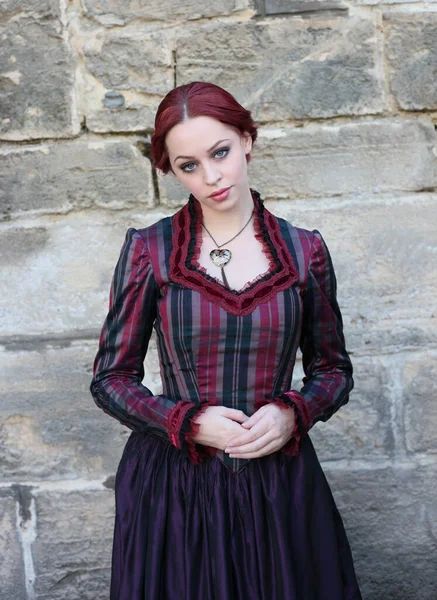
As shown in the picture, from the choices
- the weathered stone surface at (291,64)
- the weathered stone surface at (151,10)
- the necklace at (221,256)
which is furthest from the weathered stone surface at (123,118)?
the necklace at (221,256)

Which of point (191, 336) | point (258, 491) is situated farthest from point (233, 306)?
point (258, 491)

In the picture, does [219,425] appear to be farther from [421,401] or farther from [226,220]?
[421,401]

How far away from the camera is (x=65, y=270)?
259cm

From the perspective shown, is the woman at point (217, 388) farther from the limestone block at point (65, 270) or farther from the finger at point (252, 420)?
the limestone block at point (65, 270)

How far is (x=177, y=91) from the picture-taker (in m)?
1.69

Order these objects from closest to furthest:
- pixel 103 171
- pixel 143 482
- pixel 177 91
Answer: pixel 177 91, pixel 143 482, pixel 103 171

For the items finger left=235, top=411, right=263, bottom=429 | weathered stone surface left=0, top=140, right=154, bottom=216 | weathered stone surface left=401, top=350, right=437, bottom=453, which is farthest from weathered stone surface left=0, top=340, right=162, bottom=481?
finger left=235, top=411, right=263, bottom=429

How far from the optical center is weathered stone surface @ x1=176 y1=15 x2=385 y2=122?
251 cm

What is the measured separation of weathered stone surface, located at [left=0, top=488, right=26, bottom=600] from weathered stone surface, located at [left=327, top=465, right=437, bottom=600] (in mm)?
1114

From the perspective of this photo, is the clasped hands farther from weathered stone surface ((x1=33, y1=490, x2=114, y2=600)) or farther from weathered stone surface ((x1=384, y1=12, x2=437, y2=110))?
weathered stone surface ((x1=384, y1=12, x2=437, y2=110))

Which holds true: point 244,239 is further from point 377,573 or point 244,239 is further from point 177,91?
point 377,573

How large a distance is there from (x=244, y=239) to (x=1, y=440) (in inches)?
51.8

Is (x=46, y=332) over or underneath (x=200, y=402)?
over

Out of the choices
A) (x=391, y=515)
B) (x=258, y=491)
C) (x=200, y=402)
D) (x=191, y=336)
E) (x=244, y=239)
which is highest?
(x=244, y=239)
